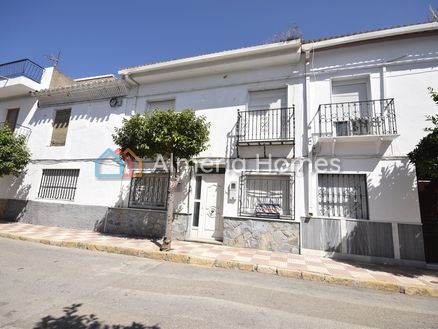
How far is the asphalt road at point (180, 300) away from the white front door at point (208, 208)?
264cm

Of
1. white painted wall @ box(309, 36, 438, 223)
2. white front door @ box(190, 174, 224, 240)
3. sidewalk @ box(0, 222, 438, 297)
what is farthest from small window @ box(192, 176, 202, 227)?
white painted wall @ box(309, 36, 438, 223)

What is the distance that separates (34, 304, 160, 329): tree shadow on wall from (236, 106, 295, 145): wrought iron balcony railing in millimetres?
5748

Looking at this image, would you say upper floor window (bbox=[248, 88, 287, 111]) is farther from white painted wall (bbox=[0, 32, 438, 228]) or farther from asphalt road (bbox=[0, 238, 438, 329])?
asphalt road (bbox=[0, 238, 438, 329])

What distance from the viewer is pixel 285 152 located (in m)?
7.31

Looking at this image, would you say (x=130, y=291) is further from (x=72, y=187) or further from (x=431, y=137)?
(x=72, y=187)

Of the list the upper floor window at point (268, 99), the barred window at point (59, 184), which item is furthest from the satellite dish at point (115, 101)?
the upper floor window at point (268, 99)

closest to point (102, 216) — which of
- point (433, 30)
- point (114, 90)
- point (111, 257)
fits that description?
point (111, 257)

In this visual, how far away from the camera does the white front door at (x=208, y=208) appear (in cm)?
785

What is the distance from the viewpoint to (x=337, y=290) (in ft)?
14.0

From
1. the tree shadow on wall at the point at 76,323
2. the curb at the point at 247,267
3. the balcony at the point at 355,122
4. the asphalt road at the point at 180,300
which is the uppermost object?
the balcony at the point at 355,122

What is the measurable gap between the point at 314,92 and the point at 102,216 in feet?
28.4

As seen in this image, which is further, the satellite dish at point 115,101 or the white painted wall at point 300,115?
the satellite dish at point 115,101

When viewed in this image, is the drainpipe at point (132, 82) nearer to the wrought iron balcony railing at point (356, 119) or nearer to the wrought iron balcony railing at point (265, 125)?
the wrought iron balcony railing at point (265, 125)

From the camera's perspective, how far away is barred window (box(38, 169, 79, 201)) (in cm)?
988
